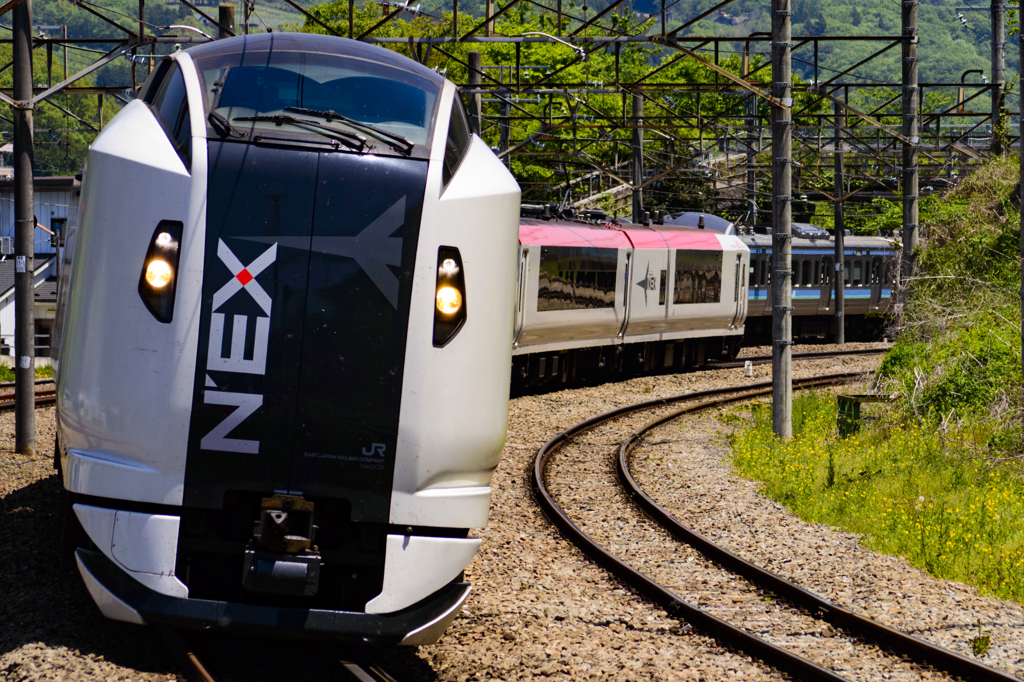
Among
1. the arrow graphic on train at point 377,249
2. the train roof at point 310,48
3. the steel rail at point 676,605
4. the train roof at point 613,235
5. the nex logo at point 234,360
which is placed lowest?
the steel rail at point 676,605

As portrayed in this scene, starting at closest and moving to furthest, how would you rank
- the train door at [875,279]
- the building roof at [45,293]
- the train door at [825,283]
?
the train door at [825,283], the train door at [875,279], the building roof at [45,293]

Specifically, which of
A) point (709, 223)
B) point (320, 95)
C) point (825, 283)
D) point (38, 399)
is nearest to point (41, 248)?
point (709, 223)

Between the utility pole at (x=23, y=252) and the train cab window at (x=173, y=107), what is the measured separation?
700cm

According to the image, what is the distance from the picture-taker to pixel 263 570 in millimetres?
4844

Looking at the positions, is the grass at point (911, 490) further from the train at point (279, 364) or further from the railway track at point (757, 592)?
the train at point (279, 364)

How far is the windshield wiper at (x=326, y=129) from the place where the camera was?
5.16 metres

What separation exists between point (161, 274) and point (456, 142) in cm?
156

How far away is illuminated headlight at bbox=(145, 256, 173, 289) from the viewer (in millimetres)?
4898

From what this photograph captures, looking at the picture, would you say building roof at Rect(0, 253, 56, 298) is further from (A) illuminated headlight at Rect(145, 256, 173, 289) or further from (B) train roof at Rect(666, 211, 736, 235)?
(A) illuminated headlight at Rect(145, 256, 173, 289)

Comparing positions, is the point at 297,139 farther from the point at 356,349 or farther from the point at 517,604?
the point at 517,604

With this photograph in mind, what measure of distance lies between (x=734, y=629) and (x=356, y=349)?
10.2 ft

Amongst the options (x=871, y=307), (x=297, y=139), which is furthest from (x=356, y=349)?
(x=871, y=307)

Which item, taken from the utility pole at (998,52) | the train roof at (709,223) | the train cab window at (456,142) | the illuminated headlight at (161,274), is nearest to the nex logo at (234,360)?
the illuminated headlight at (161,274)

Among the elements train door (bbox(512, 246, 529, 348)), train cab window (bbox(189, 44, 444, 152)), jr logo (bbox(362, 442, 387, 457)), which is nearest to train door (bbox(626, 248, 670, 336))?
train door (bbox(512, 246, 529, 348))
